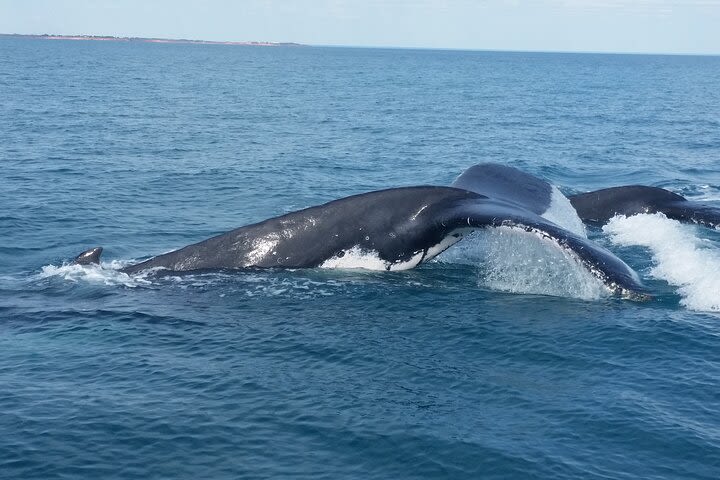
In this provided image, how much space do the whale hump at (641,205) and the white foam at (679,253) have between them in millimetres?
216

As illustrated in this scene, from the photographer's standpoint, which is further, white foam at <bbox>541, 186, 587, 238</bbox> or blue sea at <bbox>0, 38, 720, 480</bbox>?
white foam at <bbox>541, 186, 587, 238</bbox>

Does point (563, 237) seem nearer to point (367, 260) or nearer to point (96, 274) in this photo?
point (367, 260)

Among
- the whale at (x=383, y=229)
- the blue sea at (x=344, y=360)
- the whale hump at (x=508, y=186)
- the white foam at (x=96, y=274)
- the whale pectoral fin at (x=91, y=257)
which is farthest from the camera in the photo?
the whale pectoral fin at (x=91, y=257)

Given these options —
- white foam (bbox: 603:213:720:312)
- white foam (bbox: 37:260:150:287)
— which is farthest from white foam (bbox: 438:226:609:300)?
white foam (bbox: 37:260:150:287)

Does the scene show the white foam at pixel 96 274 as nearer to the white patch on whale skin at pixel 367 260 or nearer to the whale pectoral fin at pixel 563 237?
the white patch on whale skin at pixel 367 260

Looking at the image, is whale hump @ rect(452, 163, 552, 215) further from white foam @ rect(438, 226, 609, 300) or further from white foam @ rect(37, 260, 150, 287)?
white foam @ rect(37, 260, 150, 287)

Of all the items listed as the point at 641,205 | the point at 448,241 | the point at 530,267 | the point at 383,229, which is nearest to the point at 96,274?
the point at 383,229

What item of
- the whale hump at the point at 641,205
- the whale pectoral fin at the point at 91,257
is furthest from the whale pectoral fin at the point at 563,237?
the whale pectoral fin at the point at 91,257

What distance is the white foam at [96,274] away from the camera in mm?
15998

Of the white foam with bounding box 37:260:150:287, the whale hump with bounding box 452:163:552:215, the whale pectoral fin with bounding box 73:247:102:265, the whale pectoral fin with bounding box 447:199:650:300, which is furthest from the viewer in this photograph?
the whale pectoral fin with bounding box 73:247:102:265

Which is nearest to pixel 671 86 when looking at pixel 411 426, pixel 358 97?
pixel 358 97

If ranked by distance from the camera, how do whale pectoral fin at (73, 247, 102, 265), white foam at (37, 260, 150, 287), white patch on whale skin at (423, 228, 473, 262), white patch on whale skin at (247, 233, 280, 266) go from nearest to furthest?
1. white patch on whale skin at (423, 228, 473, 262)
2. white patch on whale skin at (247, 233, 280, 266)
3. white foam at (37, 260, 150, 287)
4. whale pectoral fin at (73, 247, 102, 265)

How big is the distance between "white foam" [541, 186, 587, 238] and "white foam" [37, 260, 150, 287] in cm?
716

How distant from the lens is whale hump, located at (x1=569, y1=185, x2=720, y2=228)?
1816 centimetres
